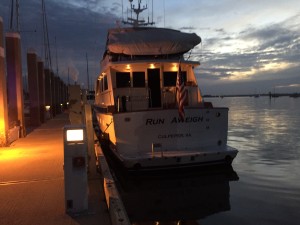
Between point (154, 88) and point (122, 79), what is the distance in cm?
127

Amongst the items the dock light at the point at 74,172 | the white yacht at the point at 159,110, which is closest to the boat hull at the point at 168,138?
the white yacht at the point at 159,110

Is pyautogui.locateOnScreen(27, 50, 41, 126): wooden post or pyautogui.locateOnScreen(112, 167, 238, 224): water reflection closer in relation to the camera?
pyautogui.locateOnScreen(112, 167, 238, 224): water reflection

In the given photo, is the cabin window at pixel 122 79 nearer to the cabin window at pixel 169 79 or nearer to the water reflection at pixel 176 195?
the cabin window at pixel 169 79

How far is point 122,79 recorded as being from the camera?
1388 centimetres

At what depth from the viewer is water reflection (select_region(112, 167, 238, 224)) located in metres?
8.76

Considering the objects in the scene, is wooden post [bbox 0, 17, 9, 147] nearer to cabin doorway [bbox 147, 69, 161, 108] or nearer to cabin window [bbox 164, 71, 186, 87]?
cabin doorway [bbox 147, 69, 161, 108]

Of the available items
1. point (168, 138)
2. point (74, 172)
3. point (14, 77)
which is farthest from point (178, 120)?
point (14, 77)

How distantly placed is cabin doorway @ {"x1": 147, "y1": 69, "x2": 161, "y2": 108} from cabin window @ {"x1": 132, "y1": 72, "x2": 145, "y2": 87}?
0.86 feet

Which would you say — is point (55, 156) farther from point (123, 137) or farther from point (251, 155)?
point (251, 155)

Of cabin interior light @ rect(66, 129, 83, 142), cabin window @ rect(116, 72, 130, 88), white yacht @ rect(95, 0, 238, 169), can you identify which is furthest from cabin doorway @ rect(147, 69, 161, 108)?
cabin interior light @ rect(66, 129, 83, 142)

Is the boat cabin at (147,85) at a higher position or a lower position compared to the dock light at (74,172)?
higher

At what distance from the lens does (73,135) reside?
586 centimetres

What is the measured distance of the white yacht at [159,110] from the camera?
11414mm

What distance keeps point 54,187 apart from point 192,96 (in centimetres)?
747
